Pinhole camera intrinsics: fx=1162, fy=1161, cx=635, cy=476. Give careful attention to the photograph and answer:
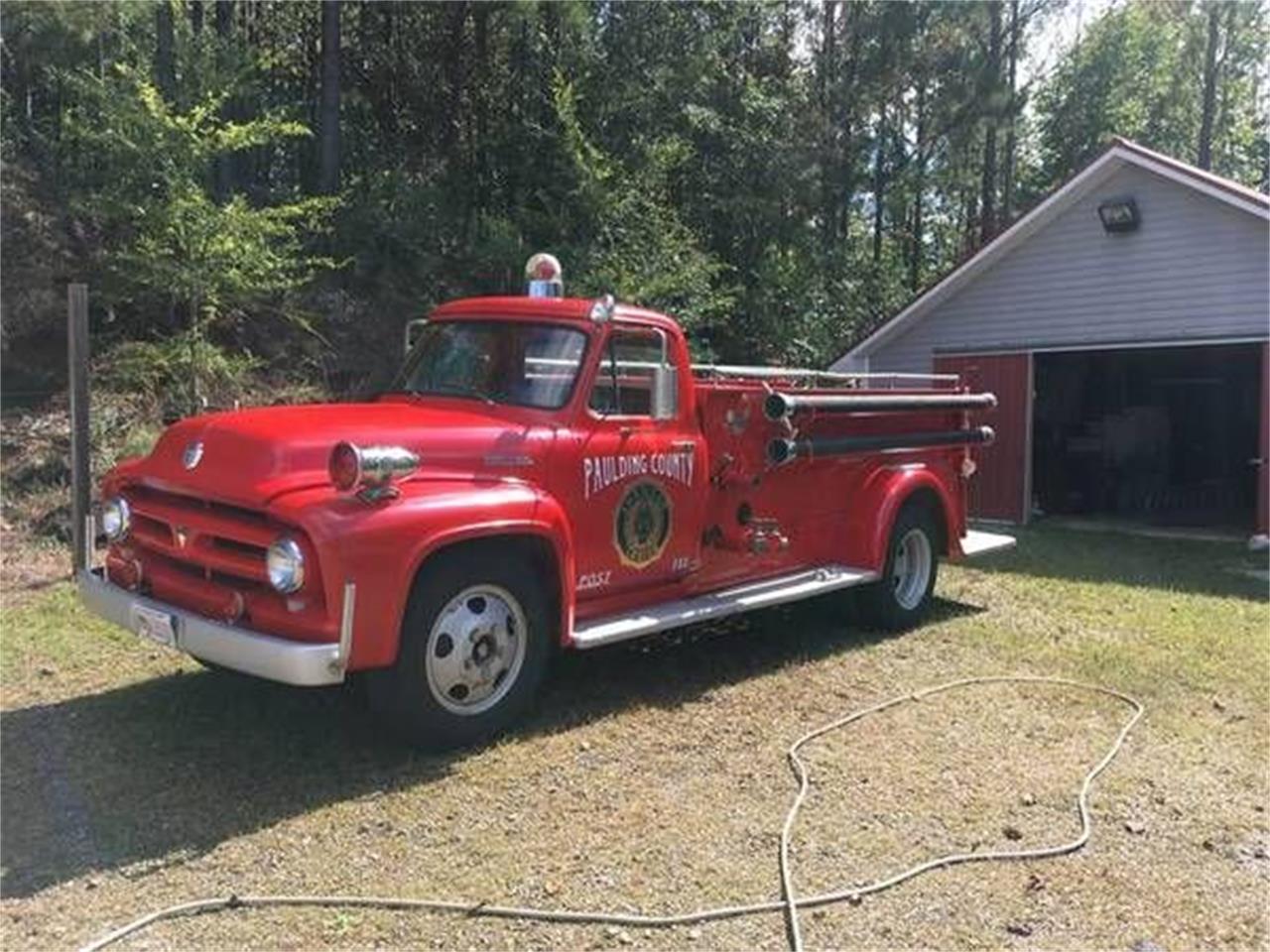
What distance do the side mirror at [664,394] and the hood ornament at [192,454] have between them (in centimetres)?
229

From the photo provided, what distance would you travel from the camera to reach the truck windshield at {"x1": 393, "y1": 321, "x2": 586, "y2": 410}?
5.95m

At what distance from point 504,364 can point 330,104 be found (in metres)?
15.1

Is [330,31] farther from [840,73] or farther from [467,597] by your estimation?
[467,597]

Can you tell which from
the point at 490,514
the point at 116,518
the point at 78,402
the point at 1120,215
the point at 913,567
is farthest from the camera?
the point at 1120,215

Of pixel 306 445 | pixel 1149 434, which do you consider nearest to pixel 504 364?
pixel 306 445

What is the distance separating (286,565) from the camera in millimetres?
4586

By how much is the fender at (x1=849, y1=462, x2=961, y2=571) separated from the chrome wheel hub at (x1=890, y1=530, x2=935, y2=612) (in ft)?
1.00

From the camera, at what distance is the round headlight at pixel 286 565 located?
15.0 feet

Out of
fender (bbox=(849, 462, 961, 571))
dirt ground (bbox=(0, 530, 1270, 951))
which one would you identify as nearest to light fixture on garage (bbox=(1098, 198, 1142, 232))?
fender (bbox=(849, 462, 961, 571))

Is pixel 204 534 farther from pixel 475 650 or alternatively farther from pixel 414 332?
pixel 414 332

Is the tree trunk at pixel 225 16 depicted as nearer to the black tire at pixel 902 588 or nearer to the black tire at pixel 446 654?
the black tire at pixel 902 588

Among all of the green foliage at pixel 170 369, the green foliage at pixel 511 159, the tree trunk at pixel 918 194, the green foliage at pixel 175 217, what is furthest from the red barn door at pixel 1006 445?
the tree trunk at pixel 918 194

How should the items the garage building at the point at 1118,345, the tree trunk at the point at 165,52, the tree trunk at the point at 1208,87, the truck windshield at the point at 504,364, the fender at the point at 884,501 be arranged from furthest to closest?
1. the tree trunk at the point at 1208,87
2. the tree trunk at the point at 165,52
3. the garage building at the point at 1118,345
4. the fender at the point at 884,501
5. the truck windshield at the point at 504,364

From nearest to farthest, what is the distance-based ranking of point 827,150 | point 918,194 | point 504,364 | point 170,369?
1. point 504,364
2. point 170,369
3. point 827,150
4. point 918,194
